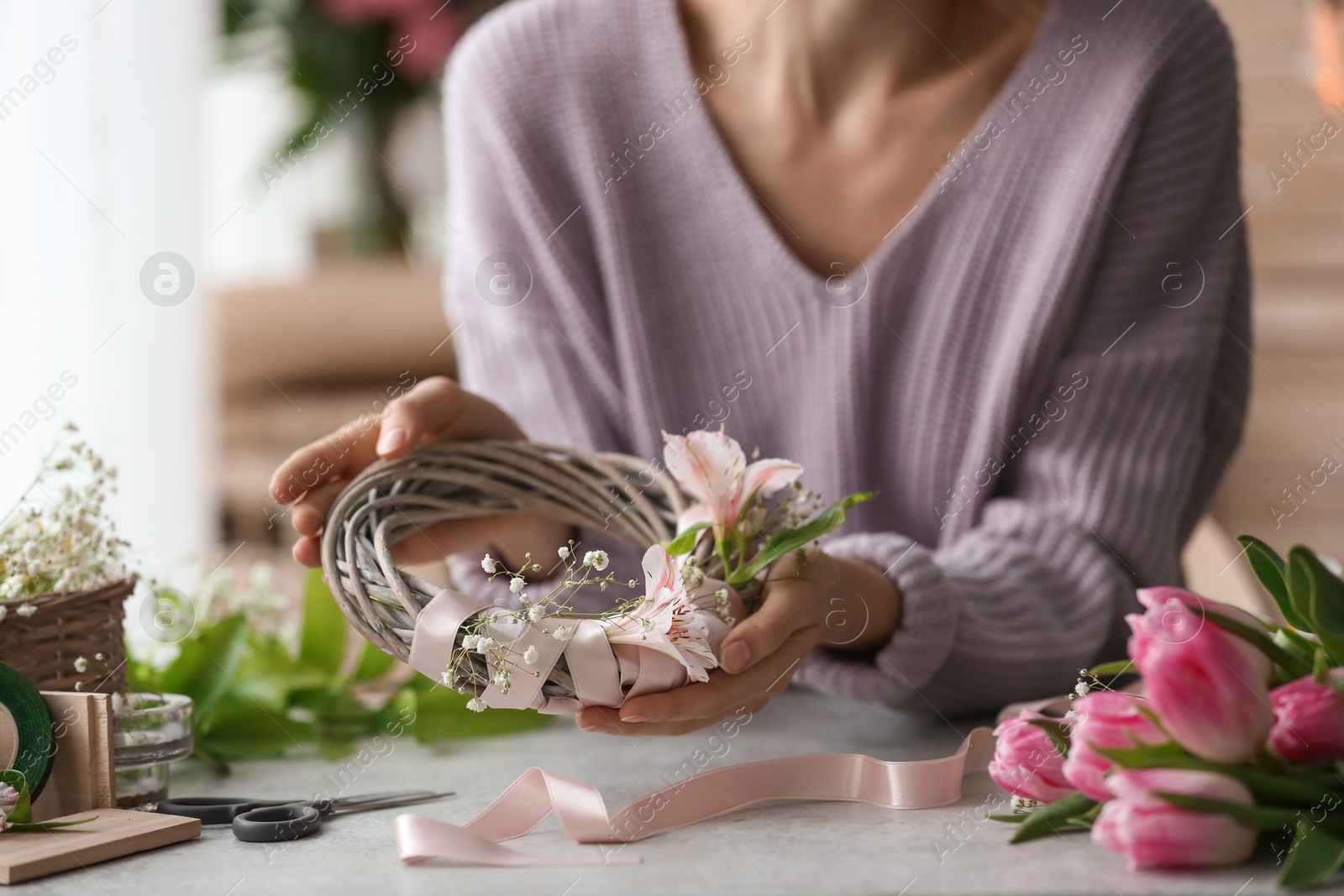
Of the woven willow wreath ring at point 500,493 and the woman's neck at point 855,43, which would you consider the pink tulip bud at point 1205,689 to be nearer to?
the woven willow wreath ring at point 500,493

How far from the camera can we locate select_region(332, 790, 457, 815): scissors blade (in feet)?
1.92

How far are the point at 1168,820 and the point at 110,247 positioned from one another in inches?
49.6

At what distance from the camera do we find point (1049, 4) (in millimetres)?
962

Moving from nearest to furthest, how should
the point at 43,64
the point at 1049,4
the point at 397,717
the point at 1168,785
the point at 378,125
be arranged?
the point at 1168,785 < the point at 397,717 < the point at 1049,4 < the point at 43,64 < the point at 378,125

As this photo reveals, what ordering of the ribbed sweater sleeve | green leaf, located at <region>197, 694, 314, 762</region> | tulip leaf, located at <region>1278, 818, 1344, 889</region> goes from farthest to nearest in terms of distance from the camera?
1. the ribbed sweater sleeve
2. green leaf, located at <region>197, 694, 314, 762</region>
3. tulip leaf, located at <region>1278, 818, 1344, 889</region>

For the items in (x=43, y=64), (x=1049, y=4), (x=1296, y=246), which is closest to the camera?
(x=1049, y=4)

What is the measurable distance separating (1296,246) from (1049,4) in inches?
31.4

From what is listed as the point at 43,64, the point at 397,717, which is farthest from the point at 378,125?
Answer: the point at 397,717

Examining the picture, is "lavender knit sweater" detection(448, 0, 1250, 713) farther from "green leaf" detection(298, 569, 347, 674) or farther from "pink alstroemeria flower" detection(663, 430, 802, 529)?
"pink alstroemeria flower" detection(663, 430, 802, 529)

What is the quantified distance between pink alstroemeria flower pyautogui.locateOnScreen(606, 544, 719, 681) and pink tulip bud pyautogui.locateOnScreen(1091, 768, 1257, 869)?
182 millimetres

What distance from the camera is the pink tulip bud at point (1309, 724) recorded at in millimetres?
439

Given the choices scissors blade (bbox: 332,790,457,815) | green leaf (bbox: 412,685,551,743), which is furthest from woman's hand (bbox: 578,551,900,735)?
green leaf (bbox: 412,685,551,743)

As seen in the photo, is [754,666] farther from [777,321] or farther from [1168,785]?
[777,321]

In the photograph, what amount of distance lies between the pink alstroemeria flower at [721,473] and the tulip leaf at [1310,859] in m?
0.26
